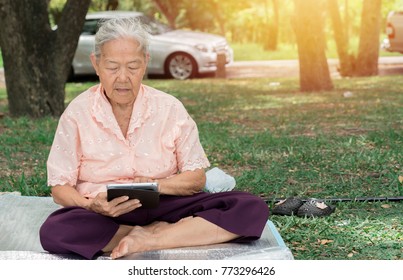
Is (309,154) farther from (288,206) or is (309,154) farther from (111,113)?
(111,113)

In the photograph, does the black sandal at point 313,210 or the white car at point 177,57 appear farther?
the white car at point 177,57

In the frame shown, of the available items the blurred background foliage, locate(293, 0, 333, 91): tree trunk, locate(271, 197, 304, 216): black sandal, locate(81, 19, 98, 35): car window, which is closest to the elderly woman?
locate(271, 197, 304, 216): black sandal

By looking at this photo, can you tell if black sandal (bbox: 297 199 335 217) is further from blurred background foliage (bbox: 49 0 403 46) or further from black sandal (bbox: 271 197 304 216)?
blurred background foliage (bbox: 49 0 403 46)

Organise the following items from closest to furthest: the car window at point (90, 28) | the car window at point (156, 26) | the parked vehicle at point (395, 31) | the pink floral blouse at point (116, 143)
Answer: the pink floral blouse at point (116, 143) < the parked vehicle at point (395, 31) < the car window at point (156, 26) < the car window at point (90, 28)

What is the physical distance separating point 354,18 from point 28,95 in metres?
36.2

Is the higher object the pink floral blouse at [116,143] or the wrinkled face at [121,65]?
the wrinkled face at [121,65]

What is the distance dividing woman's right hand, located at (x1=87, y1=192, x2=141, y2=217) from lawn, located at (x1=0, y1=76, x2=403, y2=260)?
1.03 meters

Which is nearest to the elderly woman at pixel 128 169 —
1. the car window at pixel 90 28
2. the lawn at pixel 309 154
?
the lawn at pixel 309 154

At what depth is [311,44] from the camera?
484 inches

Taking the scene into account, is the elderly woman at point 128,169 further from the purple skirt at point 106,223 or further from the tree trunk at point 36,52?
the tree trunk at point 36,52

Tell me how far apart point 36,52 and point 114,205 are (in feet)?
20.0

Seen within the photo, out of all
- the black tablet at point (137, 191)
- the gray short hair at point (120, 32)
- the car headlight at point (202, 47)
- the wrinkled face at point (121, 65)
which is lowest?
the car headlight at point (202, 47)

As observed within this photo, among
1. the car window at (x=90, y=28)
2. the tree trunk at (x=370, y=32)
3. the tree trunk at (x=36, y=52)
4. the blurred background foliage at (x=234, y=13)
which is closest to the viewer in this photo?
the tree trunk at (x=36, y=52)

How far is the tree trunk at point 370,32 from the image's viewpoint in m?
15.4
